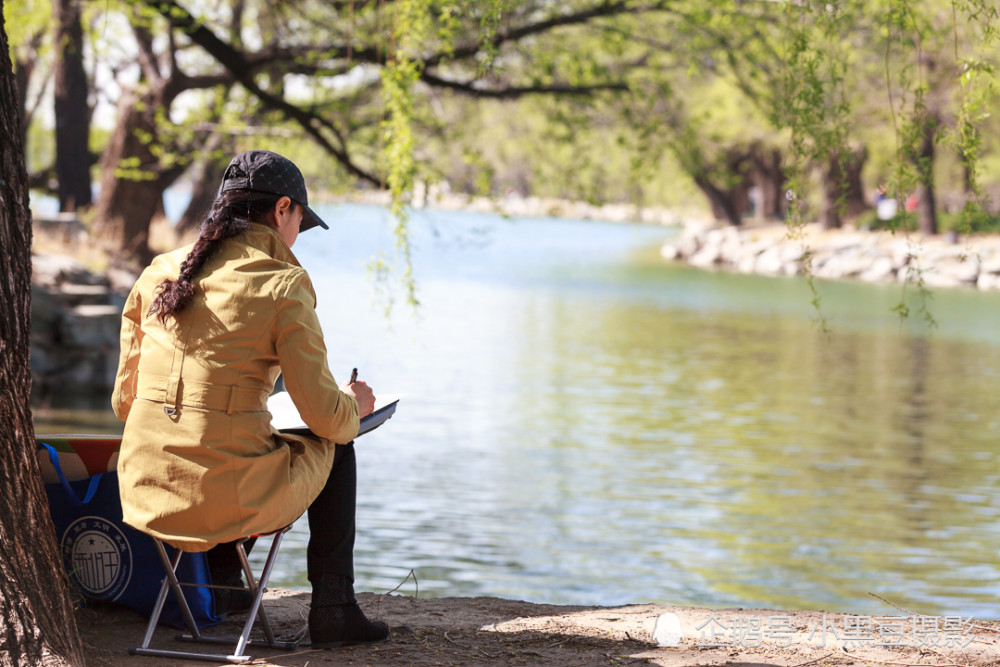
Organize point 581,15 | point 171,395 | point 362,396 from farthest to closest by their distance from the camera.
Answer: point 581,15 → point 362,396 → point 171,395

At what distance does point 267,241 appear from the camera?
3096 mm

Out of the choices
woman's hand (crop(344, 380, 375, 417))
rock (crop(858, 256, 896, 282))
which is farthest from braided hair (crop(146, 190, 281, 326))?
rock (crop(858, 256, 896, 282))

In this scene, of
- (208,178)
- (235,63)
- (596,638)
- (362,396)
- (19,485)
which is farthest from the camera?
(208,178)

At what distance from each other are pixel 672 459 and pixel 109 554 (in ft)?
22.4

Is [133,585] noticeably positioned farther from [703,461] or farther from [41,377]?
[41,377]

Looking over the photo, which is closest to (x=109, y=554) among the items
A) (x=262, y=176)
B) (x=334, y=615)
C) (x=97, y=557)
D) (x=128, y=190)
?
(x=97, y=557)

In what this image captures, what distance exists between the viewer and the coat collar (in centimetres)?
308

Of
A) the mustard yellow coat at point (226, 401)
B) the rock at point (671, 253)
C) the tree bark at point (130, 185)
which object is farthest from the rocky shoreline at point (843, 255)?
the mustard yellow coat at point (226, 401)

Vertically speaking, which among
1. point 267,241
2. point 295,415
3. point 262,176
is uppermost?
point 262,176

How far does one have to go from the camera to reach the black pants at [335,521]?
11.0 ft

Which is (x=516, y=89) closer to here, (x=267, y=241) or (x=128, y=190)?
(x=128, y=190)

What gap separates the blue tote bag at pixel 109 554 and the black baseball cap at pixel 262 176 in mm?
1086

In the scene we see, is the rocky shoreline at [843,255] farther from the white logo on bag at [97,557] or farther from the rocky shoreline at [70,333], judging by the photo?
the white logo on bag at [97,557]

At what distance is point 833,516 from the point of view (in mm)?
8117
